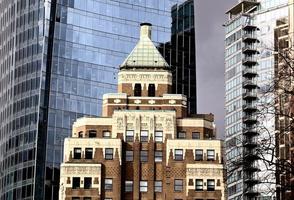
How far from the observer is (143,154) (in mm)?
106250

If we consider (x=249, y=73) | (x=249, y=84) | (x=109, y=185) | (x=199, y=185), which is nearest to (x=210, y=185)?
(x=199, y=185)

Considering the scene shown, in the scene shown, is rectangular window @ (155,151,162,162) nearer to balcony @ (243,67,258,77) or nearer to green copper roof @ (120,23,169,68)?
green copper roof @ (120,23,169,68)

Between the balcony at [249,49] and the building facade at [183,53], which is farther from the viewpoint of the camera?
the balcony at [249,49]

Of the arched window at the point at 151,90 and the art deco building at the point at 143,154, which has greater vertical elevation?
the arched window at the point at 151,90

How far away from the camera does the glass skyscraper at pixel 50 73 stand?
154 metres

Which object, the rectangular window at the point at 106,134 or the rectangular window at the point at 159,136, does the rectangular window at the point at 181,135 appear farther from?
the rectangular window at the point at 106,134

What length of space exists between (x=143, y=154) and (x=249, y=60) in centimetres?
8839

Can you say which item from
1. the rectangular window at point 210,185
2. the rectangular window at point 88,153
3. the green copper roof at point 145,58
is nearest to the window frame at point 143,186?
the rectangular window at point 88,153

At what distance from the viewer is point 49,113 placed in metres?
155

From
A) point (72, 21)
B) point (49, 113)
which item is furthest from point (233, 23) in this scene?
point (49, 113)

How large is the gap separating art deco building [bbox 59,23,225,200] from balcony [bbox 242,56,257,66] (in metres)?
81.8

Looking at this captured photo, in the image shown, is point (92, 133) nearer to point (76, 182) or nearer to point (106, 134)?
point (106, 134)

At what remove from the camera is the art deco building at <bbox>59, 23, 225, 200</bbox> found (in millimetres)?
102688

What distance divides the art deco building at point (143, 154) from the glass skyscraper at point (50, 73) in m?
45.9
